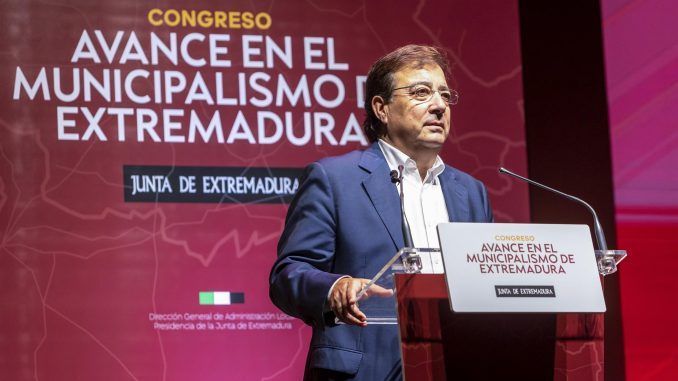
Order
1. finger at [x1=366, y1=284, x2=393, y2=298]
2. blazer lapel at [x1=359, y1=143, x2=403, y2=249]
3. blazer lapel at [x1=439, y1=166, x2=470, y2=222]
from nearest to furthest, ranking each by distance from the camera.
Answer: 1. finger at [x1=366, y1=284, x2=393, y2=298]
2. blazer lapel at [x1=359, y1=143, x2=403, y2=249]
3. blazer lapel at [x1=439, y1=166, x2=470, y2=222]

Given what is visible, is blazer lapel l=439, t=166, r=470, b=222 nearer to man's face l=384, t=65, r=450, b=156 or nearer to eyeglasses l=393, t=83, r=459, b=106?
man's face l=384, t=65, r=450, b=156

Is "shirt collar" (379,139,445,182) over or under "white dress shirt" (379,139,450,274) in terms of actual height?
over

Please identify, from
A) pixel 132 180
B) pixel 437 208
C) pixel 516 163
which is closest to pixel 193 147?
pixel 132 180

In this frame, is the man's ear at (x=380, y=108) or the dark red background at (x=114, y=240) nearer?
the man's ear at (x=380, y=108)

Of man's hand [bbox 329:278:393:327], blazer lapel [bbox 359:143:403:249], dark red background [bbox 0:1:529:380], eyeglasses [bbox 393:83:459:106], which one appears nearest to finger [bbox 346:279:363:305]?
man's hand [bbox 329:278:393:327]

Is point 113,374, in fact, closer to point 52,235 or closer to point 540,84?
point 52,235

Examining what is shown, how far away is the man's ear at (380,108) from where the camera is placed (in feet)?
9.78

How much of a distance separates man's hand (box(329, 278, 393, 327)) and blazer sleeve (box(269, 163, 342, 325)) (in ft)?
0.51

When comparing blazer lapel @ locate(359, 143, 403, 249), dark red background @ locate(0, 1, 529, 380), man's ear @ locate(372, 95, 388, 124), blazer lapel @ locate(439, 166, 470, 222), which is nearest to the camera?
blazer lapel @ locate(359, 143, 403, 249)

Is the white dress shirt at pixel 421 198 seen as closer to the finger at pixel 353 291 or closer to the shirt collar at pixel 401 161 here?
the shirt collar at pixel 401 161

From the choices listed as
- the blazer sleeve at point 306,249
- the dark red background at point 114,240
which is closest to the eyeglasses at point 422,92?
the blazer sleeve at point 306,249

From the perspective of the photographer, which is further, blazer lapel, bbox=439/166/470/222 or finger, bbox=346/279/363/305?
blazer lapel, bbox=439/166/470/222

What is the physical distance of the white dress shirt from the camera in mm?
2727

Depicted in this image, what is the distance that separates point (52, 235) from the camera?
163 inches
